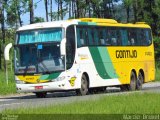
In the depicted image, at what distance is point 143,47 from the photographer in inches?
1371

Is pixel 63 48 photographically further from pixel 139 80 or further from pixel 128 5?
pixel 128 5

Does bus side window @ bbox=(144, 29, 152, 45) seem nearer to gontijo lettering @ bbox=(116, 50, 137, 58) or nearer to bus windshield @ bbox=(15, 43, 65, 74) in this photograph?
gontijo lettering @ bbox=(116, 50, 137, 58)

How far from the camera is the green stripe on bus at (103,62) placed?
29734 millimetres

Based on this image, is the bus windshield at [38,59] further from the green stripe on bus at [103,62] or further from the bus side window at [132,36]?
the bus side window at [132,36]

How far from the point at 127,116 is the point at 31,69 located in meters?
14.1

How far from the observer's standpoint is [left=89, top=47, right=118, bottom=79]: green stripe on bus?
2973 cm

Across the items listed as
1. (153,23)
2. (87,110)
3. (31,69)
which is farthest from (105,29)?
(153,23)

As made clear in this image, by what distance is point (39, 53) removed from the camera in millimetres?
27219

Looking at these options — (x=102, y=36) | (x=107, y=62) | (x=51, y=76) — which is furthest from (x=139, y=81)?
(x=51, y=76)

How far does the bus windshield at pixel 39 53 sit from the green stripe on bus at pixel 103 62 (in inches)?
104

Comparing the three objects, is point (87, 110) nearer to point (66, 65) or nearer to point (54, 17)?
point (66, 65)

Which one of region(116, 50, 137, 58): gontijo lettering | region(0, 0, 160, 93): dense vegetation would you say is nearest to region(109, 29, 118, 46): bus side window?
region(116, 50, 137, 58): gontijo lettering

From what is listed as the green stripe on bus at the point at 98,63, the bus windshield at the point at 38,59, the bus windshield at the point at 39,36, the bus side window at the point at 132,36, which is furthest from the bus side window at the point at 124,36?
the bus windshield at the point at 38,59

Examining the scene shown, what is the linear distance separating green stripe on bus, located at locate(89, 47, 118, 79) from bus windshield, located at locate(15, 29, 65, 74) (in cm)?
264
